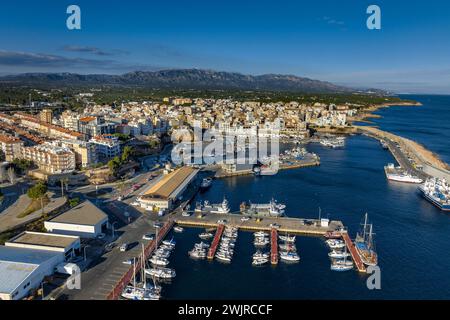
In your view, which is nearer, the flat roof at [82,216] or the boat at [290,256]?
the boat at [290,256]

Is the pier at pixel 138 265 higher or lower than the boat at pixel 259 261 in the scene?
higher

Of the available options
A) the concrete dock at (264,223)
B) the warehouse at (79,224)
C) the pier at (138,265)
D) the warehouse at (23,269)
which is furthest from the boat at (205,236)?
the warehouse at (23,269)

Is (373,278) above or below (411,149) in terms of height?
below

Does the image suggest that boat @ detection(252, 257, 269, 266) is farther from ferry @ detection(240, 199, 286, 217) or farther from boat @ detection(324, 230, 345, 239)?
ferry @ detection(240, 199, 286, 217)

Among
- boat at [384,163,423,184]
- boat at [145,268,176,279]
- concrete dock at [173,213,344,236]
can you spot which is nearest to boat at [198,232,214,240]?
concrete dock at [173,213,344,236]

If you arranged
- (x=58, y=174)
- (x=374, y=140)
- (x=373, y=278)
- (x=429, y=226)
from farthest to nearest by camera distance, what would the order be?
(x=374, y=140)
(x=58, y=174)
(x=429, y=226)
(x=373, y=278)

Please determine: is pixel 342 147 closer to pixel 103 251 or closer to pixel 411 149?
pixel 411 149

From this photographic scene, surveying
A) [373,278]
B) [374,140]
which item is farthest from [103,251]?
[374,140]

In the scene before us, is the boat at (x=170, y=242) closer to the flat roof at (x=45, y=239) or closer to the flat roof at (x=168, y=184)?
the flat roof at (x=45, y=239)
